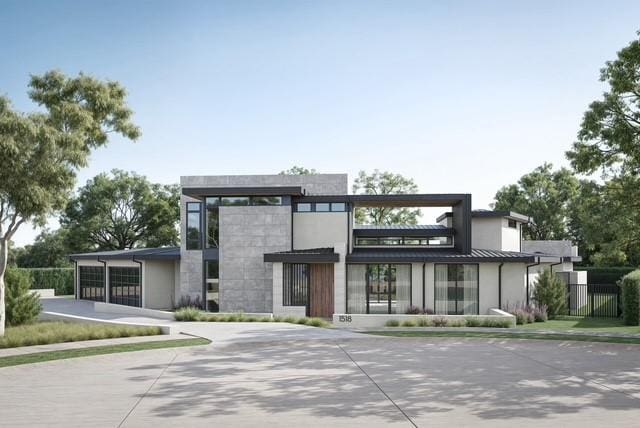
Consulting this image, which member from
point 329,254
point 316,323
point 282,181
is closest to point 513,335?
point 316,323

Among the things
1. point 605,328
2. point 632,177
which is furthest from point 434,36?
point 605,328

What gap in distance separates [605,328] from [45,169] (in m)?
22.8

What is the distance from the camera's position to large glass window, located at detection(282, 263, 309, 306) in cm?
2726

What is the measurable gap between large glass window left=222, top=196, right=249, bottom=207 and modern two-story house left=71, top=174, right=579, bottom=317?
52 millimetres

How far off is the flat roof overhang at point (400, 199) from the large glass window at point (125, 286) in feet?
38.7

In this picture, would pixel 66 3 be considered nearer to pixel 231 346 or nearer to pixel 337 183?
pixel 231 346

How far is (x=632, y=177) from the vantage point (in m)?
22.8

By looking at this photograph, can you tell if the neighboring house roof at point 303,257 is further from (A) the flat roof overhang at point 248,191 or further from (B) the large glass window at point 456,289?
(B) the large glass window at point 456,289

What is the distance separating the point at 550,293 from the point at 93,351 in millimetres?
21521

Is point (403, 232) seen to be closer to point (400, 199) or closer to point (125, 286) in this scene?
point (400, 199)

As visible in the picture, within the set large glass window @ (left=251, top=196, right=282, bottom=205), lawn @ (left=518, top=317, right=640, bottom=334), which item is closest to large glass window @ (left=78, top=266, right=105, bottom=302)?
large glass window @ (left=251, top=196, right=282, bottom=205)

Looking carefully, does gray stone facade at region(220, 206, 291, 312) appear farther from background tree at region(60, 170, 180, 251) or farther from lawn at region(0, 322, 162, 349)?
background tree at region(60, 170, 180, 251)

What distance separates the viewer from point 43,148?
19156mm

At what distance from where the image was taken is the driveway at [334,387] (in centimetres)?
941
